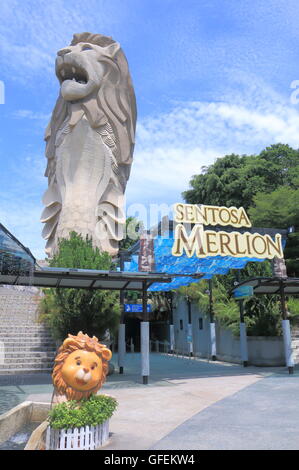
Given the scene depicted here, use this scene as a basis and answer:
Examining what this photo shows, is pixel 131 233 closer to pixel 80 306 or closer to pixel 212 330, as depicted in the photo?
pixel 212 330

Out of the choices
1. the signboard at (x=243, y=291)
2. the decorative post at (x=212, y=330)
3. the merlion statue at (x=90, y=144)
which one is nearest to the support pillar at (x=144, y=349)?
the signboard at (x=243, y=291)

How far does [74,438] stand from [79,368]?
90 cm

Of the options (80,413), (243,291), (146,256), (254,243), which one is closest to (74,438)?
(80,413)

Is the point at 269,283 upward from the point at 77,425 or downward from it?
upward

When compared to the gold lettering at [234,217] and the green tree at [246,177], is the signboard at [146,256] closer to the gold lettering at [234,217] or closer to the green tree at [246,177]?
the gold lettering at [234,217]

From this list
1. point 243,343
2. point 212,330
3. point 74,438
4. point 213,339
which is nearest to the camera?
point 74,438

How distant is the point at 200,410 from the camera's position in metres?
8.45

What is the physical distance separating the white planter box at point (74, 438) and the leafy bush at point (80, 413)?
0.26ft

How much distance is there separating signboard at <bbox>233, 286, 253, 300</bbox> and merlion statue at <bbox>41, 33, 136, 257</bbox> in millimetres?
17045

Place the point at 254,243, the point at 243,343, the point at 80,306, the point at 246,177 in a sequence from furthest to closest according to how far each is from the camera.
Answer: the point at 246,177
the point at 243,343
the point at 254,243
the point at 80,306

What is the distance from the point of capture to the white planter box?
5.38 meters

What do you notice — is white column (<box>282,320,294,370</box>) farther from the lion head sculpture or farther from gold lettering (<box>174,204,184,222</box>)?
the lion head sculpture

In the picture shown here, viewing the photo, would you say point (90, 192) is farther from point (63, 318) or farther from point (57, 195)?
point (63, 318)

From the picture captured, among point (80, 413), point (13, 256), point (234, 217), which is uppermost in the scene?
point (234, 217)
